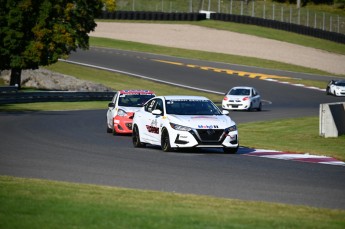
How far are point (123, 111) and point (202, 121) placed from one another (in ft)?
24.7

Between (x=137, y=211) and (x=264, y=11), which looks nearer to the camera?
(x=137, y=211)

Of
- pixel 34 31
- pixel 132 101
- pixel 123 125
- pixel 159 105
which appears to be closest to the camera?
pixel 159 105

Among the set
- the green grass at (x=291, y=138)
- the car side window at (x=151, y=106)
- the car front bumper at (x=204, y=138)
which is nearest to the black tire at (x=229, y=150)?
the car front bumper at (x=204, y=138)

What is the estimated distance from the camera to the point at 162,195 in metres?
13.1

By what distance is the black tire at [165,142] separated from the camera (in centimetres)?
2148

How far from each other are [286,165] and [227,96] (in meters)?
27.6

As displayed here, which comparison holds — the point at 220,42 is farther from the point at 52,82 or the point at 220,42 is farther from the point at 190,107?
the point at 190,107

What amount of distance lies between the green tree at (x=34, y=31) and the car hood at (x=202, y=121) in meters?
31.1

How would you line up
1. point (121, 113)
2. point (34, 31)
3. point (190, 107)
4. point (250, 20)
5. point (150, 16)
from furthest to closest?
point (250, 20)
point (150, 16)
point (34, 31)
point (121, 113)
point (190, 107)

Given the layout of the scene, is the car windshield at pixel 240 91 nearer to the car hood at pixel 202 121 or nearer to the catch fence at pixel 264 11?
the car hood at pixel 202 121

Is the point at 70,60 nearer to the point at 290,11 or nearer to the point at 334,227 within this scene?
the point at 290,11

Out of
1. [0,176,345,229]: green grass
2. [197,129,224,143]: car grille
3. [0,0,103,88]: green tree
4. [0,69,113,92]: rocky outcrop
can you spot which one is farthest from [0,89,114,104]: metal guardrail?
[0,176,345,229]: green grass

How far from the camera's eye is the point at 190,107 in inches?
884

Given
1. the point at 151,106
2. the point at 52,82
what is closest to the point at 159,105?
the point at 151,106
